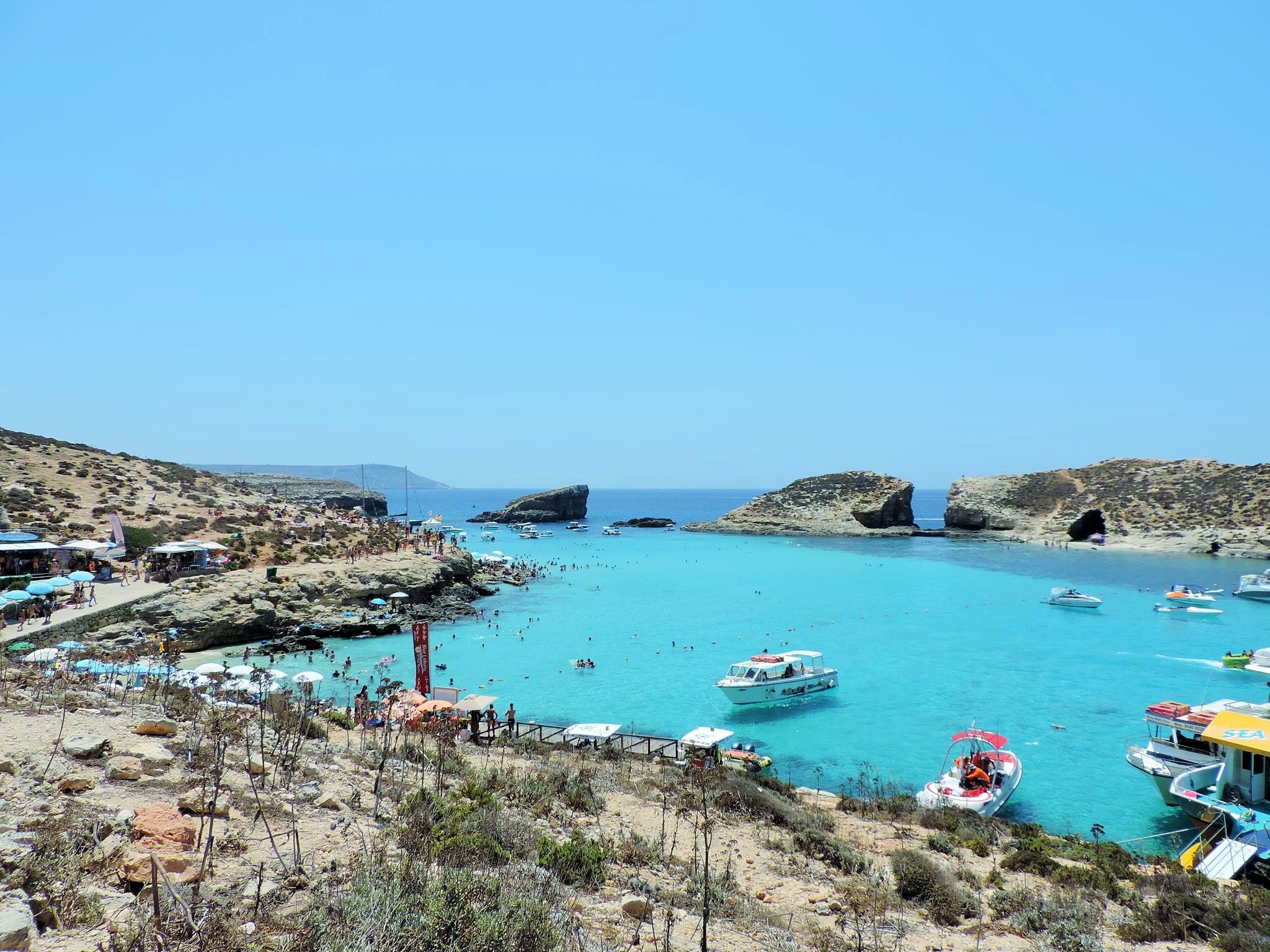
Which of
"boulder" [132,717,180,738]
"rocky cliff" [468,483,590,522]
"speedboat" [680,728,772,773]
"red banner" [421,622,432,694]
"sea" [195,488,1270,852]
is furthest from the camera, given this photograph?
"rocky cliff" [468,483,590,522]

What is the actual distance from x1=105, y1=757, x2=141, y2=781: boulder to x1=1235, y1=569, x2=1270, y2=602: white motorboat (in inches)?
2465

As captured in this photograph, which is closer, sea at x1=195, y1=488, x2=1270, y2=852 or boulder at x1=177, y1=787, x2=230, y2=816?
boulder at x1=177, y1=787, x2=230, y2=816

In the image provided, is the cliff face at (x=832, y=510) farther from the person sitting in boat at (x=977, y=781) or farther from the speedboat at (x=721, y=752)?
the person sitting in boat at (x=977, y=781)

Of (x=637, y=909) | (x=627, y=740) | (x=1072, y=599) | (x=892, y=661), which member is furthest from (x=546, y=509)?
(x=637, y=909)

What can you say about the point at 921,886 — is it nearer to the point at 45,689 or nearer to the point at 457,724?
the point at 457,724

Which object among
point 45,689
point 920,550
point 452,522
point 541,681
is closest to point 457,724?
point 45,689

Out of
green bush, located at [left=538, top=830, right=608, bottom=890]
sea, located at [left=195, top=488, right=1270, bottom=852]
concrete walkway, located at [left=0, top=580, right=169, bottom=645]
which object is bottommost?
sea, located at [left=195, top=488, right=1270, bottom=852]

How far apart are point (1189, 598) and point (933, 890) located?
154ft

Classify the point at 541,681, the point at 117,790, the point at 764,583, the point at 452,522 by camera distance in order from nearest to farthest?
the point at 117,790 → the point at 541,681 → the point at 764,583 → the point at 452,522

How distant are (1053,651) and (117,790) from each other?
1466 inches

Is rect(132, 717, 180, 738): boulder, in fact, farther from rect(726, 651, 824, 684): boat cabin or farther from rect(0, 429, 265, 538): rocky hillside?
rect(0, 429, 265, 538): rocky hillside

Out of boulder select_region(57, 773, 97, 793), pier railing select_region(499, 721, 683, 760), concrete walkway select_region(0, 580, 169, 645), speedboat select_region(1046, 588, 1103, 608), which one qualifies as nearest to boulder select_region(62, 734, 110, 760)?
boulder select_region(57, 773, 97, 793)

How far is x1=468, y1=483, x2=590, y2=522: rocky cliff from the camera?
13962 cm

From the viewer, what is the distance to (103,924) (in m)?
5.50
